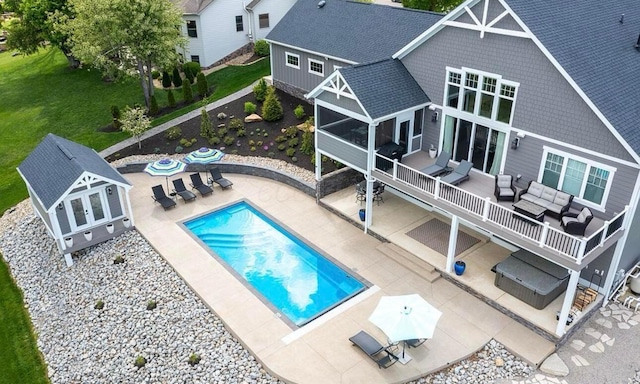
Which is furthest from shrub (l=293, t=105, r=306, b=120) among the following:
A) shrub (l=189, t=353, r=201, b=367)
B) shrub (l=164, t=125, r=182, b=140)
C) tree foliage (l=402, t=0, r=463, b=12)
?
shrub (l=189, t=353, r=201, b=367)

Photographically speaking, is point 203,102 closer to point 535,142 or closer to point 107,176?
point 107,176

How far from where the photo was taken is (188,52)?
3912 centimetres

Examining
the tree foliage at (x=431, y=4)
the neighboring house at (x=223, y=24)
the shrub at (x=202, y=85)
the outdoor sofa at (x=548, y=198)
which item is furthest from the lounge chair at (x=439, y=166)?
the neighboring house at (x=223, y=24)

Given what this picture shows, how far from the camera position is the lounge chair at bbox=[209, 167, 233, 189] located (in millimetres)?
24453

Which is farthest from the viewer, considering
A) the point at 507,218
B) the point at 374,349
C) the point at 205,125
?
the point at 205,125

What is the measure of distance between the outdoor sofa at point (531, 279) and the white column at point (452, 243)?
1521 mm

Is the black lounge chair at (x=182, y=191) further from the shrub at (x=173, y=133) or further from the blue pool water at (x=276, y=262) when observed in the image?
the shrub at (x=173, y=133)

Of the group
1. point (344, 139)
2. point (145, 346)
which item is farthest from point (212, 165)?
point (145, 346)

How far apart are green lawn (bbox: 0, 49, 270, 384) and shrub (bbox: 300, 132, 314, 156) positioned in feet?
32.1

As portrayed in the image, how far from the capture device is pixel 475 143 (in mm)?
19172

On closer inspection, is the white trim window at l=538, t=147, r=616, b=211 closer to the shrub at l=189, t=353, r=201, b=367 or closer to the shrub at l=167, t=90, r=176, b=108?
the shrub at l=189, t=353, r=201, b=367

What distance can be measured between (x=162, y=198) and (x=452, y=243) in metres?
13.4

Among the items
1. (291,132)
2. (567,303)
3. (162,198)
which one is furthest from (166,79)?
(567,303)

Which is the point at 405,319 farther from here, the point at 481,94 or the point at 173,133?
the point at 173,133
